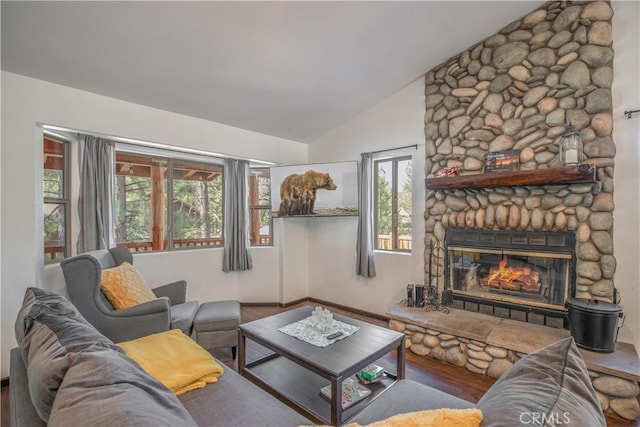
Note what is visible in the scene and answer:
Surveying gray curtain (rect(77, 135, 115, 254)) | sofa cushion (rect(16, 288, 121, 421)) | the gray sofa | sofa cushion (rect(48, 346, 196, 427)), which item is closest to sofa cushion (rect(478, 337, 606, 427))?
the gray sofa

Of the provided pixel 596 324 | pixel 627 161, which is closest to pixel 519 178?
pixel 627 161

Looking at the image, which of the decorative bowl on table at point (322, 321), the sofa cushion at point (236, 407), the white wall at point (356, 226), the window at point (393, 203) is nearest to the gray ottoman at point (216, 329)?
the decorative bowl on table at point (322, 321)

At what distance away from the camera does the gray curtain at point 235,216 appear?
4.31 m

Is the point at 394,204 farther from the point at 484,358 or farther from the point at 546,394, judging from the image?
the point at 546,394

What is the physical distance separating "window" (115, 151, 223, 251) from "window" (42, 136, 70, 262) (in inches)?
20.6

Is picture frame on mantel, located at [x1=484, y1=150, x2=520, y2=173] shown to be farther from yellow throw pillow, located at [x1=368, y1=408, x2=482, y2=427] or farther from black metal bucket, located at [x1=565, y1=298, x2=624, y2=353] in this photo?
yellow throw pillow, located at [x1=368, y1=408, x2=482, y2=427]

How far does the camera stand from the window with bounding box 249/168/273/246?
4.75 m

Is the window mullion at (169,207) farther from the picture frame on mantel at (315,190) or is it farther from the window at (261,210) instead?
the picture frame on mantel at (315,190)

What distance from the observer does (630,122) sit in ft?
8.23

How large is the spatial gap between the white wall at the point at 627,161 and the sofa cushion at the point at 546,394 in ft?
7.61

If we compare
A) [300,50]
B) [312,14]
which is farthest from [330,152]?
[312,14]

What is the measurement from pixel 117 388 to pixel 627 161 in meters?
3.62

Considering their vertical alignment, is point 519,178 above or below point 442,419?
above

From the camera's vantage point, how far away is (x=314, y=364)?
1.87 meters
